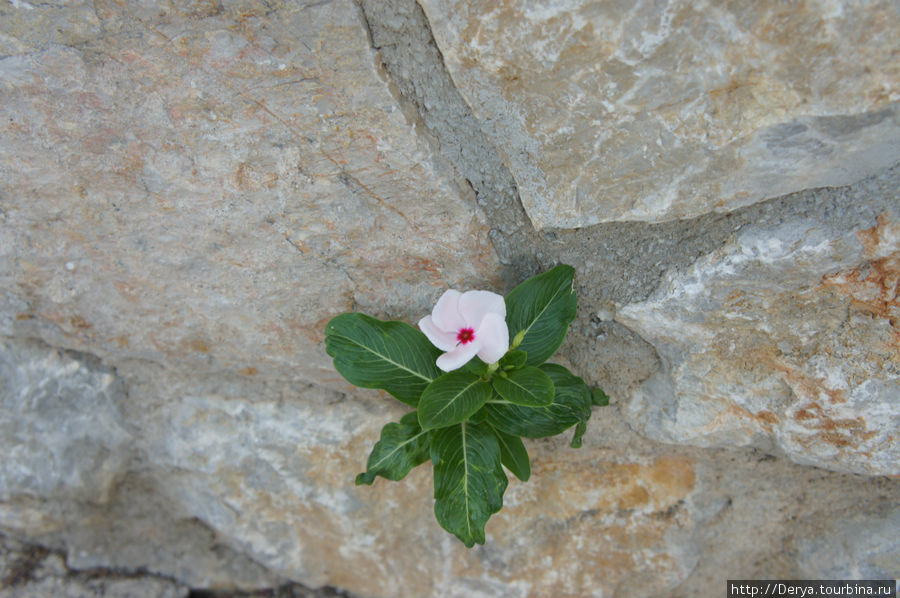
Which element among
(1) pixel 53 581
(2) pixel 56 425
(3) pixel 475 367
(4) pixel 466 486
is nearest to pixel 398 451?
(4) pixel 466 486

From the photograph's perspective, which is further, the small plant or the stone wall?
the small plant

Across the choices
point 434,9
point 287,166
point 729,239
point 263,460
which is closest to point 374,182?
point 287,166

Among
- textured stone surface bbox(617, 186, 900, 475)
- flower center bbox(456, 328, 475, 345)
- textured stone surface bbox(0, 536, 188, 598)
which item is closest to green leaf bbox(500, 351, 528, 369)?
flower center bbox(456, 328, 475, 345)

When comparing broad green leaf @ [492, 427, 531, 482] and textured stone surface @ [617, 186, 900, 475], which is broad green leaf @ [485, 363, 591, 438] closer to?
broad green leaf @ [492, 427, 531, 482]

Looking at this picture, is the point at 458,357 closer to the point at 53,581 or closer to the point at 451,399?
the point at 451,399

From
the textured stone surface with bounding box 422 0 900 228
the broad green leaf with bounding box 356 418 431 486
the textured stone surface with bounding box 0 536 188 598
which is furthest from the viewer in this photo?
the textured stone surface with bounding box 0 536 188 598

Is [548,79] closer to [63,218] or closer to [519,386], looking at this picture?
[519,386]
